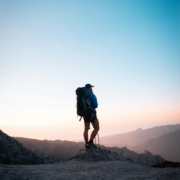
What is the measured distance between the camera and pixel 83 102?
20.4 feet

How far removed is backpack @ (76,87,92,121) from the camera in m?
6.12

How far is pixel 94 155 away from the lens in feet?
18.0

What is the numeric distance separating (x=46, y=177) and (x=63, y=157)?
57.4 metres

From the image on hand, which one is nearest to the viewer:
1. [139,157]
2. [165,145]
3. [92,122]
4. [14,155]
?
[92,122]

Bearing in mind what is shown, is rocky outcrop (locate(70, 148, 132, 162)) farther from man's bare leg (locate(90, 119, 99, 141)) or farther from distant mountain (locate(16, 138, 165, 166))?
distant mountain (locate(16, 138, 165, 166))

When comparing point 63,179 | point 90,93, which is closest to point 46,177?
point 63,179

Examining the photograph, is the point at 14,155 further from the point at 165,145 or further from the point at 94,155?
the point at 165,145

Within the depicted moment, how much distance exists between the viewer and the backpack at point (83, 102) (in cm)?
612

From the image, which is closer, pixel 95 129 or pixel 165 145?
pixel 95 129

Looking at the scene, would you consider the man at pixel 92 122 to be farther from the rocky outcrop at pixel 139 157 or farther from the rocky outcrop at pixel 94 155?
the rocky outcrop at pixel 139 157

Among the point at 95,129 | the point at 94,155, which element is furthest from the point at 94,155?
the point at 95,129

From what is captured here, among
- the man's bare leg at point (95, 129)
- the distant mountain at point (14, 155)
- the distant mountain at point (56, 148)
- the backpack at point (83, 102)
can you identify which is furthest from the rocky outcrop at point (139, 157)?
the backpack at point (83, 102)

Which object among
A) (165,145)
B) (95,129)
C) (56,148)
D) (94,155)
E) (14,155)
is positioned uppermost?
(95,129)

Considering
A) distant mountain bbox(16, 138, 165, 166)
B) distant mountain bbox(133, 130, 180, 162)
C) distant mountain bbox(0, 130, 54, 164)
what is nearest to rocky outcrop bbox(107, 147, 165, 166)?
distant mountain bbox(16, 138, 165, 166)
